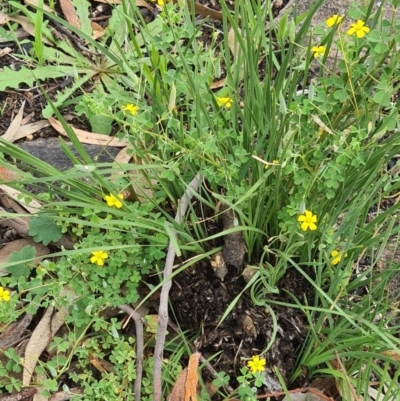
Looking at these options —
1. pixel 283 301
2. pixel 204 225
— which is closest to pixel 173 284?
pixel 204 225

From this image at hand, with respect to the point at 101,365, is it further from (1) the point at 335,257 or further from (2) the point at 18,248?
(1) the point at 335,257

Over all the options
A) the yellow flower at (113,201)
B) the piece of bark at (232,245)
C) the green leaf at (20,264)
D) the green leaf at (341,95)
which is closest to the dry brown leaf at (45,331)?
the green leaf at (20,264)

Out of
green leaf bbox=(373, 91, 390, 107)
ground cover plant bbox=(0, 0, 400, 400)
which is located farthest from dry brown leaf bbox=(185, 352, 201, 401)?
green leaf bbox=(373, 91, 390, 107)

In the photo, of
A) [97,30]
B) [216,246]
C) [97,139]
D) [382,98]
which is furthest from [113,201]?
[97,30]

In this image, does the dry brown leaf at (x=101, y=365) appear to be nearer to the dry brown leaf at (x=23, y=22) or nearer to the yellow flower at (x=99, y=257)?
the yellow flower at (x=99, y=257)

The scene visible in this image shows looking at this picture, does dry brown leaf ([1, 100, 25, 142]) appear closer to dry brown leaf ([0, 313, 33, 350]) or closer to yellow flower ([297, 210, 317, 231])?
dry brown leaf ([0, 313, 33, 350])

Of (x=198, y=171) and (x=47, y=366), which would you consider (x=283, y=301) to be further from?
(x=47, y=366)
